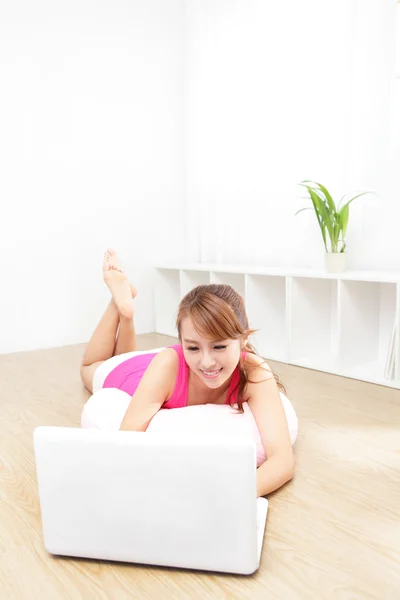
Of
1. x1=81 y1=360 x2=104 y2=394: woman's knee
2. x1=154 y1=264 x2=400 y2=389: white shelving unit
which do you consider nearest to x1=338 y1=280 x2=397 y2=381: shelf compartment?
x1=154 y1=264 x2=400 y2=389: white shelving unit

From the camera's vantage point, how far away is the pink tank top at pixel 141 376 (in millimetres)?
1496

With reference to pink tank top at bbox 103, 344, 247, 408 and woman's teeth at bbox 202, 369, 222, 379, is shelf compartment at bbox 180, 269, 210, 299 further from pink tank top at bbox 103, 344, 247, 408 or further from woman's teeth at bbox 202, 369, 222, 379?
woman's teeth at bbox 202, 369, 222, 379

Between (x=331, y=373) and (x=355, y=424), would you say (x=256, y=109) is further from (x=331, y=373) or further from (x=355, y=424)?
(x=355, y=424)

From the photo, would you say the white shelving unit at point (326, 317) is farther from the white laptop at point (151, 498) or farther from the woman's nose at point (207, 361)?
the white laptop at point (151, 498)

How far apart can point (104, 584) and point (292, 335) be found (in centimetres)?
181

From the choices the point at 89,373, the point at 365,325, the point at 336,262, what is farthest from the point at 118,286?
the point at 365,325

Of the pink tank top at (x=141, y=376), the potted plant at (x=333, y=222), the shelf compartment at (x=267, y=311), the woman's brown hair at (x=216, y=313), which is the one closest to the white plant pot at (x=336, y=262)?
the potted plant at (x=333, y=222)

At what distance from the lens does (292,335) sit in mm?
2719

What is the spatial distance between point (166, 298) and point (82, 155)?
3.17 ft

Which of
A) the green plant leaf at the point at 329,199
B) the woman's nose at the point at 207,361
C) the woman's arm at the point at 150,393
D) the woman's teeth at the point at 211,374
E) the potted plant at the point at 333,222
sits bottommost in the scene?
the woman's arm at the point at 150,393

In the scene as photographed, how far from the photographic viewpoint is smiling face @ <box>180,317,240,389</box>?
1.29 meters

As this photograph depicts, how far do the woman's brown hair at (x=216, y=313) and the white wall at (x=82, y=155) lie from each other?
2.02m

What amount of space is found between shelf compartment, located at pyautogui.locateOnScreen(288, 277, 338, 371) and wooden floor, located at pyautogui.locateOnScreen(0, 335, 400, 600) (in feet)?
2.05

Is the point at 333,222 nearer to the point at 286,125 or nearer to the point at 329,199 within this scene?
the point at 329,199
